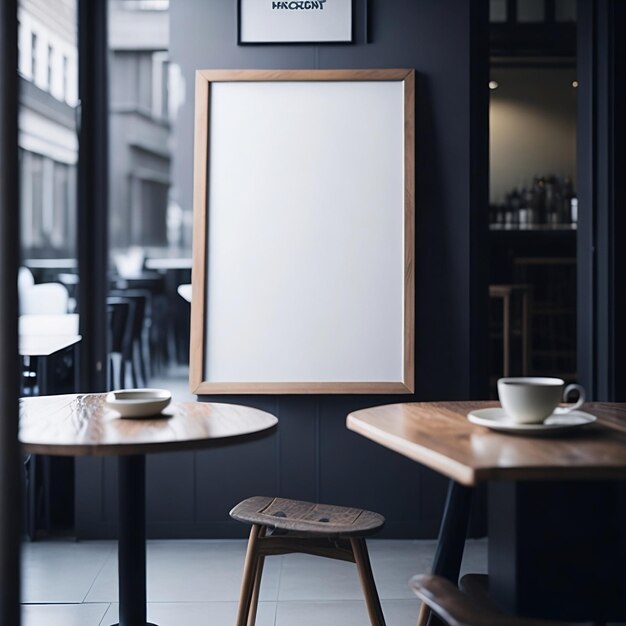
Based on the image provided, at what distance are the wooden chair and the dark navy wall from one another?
1625 millimetres

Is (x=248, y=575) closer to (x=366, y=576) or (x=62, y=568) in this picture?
(x=366, y=576)

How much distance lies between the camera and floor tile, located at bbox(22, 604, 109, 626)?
8.95 feet

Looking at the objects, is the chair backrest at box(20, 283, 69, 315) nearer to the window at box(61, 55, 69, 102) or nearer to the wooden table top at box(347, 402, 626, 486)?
the window at box(61, 55, 69, 102)

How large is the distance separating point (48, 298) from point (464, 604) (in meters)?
2.46

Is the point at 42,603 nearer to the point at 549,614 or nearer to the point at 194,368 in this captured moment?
the point at 194,368

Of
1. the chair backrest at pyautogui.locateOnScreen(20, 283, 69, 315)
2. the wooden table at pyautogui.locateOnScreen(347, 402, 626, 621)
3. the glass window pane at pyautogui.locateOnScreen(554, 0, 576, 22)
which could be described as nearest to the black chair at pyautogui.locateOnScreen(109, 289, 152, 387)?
the chair backrest at pyautogui.locateOnScreen(20, 283, 69, 315)

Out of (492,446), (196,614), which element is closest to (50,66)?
(196,614)

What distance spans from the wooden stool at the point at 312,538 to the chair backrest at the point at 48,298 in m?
1.69

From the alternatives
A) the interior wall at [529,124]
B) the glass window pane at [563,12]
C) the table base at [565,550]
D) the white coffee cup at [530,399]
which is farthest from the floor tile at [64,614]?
the glass window pane at [563,12]

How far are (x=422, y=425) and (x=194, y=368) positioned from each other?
1777 millimetres

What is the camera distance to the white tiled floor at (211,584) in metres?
2.77

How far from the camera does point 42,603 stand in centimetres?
290

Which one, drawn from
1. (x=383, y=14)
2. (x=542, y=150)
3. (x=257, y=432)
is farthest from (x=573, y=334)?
(x=257, y=432)

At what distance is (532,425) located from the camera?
1617 mm
